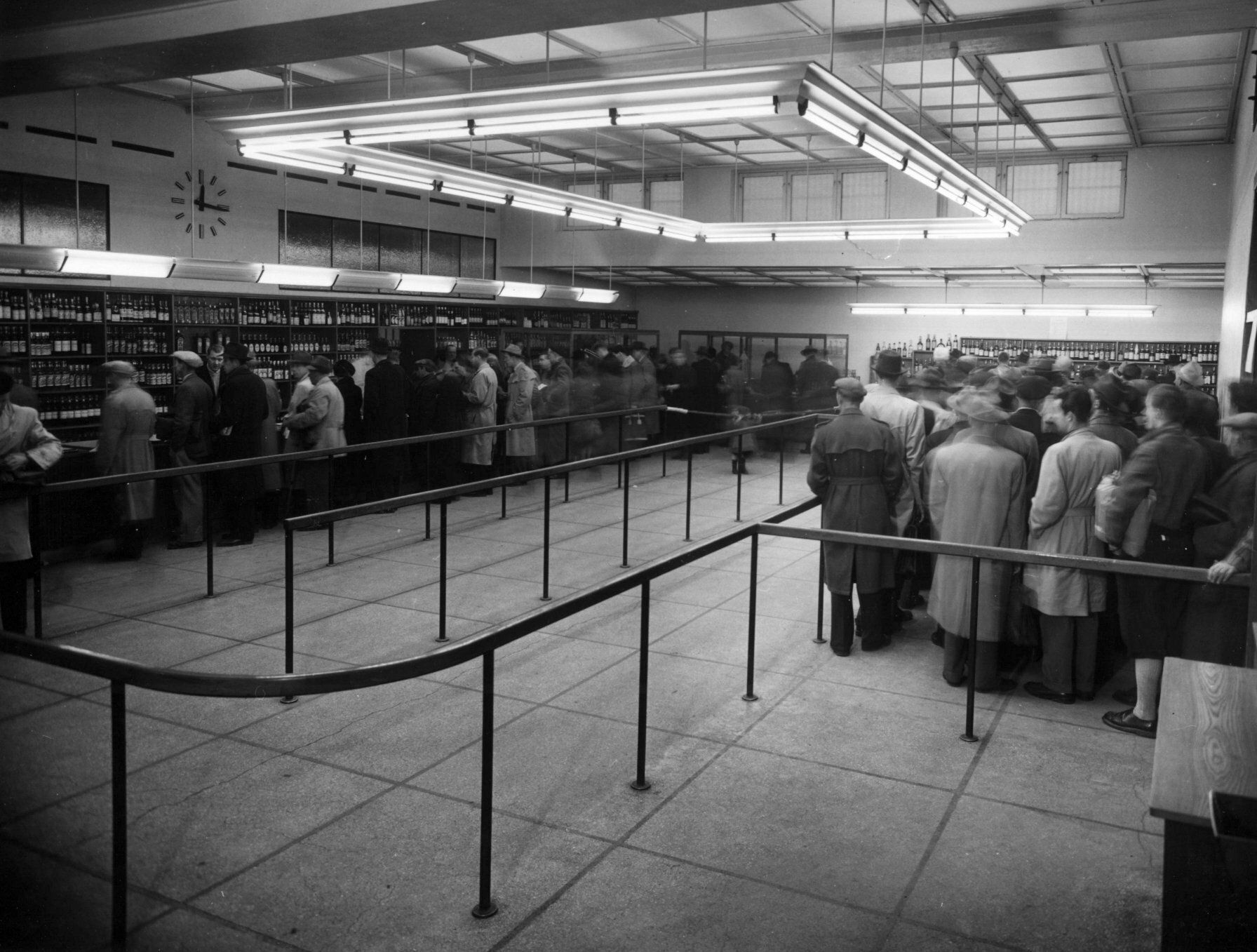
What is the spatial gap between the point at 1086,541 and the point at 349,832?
357 cm

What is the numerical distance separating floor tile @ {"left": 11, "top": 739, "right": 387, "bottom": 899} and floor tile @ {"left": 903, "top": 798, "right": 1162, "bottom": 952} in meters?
2.02

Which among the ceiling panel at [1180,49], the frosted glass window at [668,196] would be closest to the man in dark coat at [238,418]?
the ceiling panel at [1180,49]


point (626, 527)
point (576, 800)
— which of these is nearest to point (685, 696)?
point (576, 800)

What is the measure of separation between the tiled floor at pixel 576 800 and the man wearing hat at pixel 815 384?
1037 centimetres

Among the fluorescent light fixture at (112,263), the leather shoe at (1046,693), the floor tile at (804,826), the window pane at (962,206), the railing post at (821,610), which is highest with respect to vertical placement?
the window pane at (962,206)

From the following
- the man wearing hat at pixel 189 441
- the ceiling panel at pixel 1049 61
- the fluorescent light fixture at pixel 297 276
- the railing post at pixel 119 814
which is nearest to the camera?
the railing post at pixel 119 814

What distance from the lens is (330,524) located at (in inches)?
268

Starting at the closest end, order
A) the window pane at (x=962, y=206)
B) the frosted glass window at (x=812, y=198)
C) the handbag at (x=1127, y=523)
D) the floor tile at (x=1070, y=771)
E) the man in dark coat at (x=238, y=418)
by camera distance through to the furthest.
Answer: the floor tile at (x=1070, y=771)
the handbag at (x=1127, y=523)
the man in dark coat at (x=238, y=418)
the window pane at (x=962, y=206)
the frosted glass window at (x=812, y=198)

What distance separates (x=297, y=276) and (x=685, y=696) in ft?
23.9

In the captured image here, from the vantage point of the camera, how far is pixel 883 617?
581 centimetres

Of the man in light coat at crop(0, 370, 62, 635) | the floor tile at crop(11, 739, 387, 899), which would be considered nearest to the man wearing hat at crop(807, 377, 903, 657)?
the floor tile at crop(11, 739, 387, 899)

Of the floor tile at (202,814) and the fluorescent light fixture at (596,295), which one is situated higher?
the fluorescent light fixture at (596,295)

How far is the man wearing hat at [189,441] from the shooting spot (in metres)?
8.23

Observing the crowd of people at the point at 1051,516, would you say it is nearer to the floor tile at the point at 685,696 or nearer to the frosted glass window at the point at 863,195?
the floor tile at the point at 685,696
